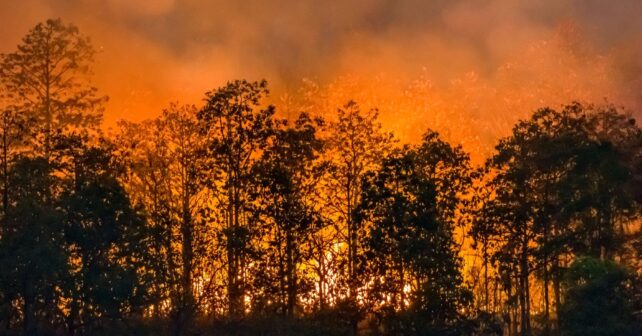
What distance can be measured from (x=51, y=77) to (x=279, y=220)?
1979 centimetres

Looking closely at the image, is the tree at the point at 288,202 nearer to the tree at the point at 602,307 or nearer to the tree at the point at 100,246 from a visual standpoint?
the tree at the point at 100,246

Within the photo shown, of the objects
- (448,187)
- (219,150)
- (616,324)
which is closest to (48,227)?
(219,150)

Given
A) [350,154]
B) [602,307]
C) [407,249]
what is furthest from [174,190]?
[602,307]

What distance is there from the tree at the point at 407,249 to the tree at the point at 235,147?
803 centimetres

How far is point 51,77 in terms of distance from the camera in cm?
5209

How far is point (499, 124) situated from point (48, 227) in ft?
417

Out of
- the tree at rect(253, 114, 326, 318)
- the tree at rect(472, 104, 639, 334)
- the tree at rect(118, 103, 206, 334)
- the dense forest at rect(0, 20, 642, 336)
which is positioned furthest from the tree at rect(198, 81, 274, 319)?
the tree at rect(472, 104, 639, 334)

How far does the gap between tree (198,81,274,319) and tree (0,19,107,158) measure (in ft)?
35.3

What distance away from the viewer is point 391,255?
41750 mm

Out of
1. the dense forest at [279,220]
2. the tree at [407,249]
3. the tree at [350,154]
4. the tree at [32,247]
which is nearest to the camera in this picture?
the tree at [32,247]

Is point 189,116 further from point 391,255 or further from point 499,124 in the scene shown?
point 499,124

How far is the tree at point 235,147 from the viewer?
4516 cm

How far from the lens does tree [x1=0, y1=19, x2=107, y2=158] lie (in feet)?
166

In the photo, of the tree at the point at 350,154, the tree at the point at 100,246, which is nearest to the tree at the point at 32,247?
the tree at the point at 100,246
